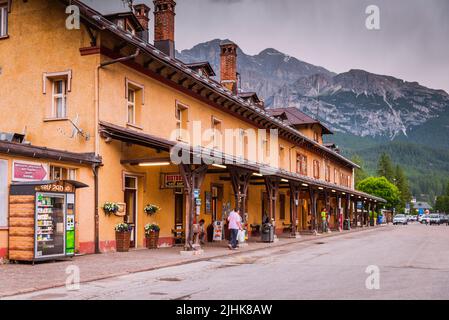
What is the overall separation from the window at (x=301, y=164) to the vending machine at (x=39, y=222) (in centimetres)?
2905

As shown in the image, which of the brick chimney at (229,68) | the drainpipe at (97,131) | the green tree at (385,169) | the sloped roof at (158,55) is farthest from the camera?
the green tree at (385,169)

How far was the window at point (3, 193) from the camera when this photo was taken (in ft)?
49.2

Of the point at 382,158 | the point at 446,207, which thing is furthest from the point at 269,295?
the point at 446,207

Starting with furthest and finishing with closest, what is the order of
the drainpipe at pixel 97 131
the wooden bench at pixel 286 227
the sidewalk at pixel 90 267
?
the wooden bench at pixel 286 227 → the drainpipe at pixel 97 131 → the sidewalk at pixel 90 267

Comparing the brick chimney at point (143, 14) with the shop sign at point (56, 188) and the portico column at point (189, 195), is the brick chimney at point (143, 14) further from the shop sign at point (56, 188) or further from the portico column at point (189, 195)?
the shop sign at point (56, 188)

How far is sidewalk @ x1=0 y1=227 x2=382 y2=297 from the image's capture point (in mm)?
11008

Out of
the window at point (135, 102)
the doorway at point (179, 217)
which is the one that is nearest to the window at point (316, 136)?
the doorway at point (179, 217)

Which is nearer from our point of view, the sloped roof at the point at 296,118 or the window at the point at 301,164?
the window at the point at 301,164

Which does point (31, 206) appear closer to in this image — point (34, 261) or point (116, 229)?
point (34, 261)

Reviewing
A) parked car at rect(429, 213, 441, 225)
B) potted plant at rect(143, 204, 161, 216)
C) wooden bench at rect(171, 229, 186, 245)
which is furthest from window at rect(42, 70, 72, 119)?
parked car at rect(429, 213, 441, 225)

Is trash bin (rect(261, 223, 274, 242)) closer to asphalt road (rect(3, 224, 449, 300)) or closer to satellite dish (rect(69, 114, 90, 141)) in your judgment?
asphalt road (rect(3, 224, 449, 300))

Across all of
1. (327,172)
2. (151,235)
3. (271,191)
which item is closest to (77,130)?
(151,235)

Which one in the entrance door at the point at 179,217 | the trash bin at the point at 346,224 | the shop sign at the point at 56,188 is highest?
the shop sign at the point at 56,188

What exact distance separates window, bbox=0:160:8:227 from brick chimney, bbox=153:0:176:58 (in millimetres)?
12959
